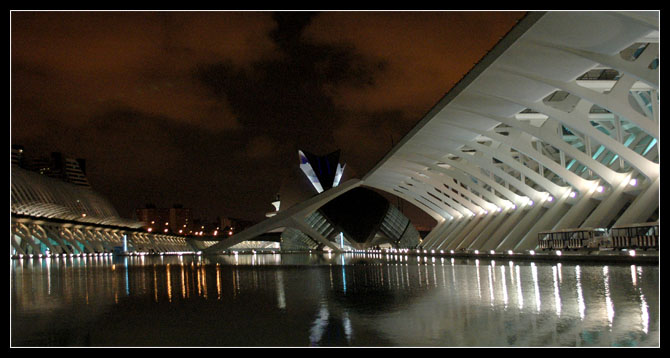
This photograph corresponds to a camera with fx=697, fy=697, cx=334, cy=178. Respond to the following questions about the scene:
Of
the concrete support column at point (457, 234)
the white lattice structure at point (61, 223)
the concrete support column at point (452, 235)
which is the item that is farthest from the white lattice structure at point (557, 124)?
the white lattice structure at point (61, 223)

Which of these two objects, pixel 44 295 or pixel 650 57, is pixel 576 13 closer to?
pixel 650 57

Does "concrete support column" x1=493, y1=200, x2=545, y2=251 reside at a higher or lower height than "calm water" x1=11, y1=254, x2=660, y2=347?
higher

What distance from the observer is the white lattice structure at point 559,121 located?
1554cm

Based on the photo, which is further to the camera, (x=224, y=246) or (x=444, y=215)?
(x=444, y=215)

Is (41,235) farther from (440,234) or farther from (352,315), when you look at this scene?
(352,315)

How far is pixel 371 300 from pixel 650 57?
44.3 ft

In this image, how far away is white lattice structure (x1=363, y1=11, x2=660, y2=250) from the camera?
15.5m

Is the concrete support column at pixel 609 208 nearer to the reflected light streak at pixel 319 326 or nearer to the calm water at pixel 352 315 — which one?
the calm water at pixel 352 315

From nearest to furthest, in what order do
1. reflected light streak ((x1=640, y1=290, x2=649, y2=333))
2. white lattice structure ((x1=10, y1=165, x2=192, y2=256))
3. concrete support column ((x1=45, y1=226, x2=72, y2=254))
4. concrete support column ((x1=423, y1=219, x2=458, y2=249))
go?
reflected light streak ((x1=640, y1=290, x2=649, y2=333))
concrete support column ((x1=423, y1=219, x2=458, y2=249))
white lattice structure ((x1=10, y1=165, x2=192, y2=256))
concrete support column ((x1=45, y1=226, x2=72, y2=254))

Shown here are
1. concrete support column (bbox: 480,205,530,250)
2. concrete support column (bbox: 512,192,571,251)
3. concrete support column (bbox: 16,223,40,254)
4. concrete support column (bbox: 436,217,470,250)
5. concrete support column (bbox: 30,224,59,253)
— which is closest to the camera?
concrete support column (bbox: 512,192,571,251)

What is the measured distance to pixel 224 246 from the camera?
48906 millimetres

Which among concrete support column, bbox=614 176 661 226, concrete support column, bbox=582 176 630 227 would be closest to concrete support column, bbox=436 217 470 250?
concrete support column, bbox=582 176 630 227

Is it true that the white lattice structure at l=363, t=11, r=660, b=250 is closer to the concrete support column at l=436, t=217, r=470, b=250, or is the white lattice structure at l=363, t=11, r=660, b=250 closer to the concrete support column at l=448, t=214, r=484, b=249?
the concrete support column at l=448, t=214, r=484, b=249
